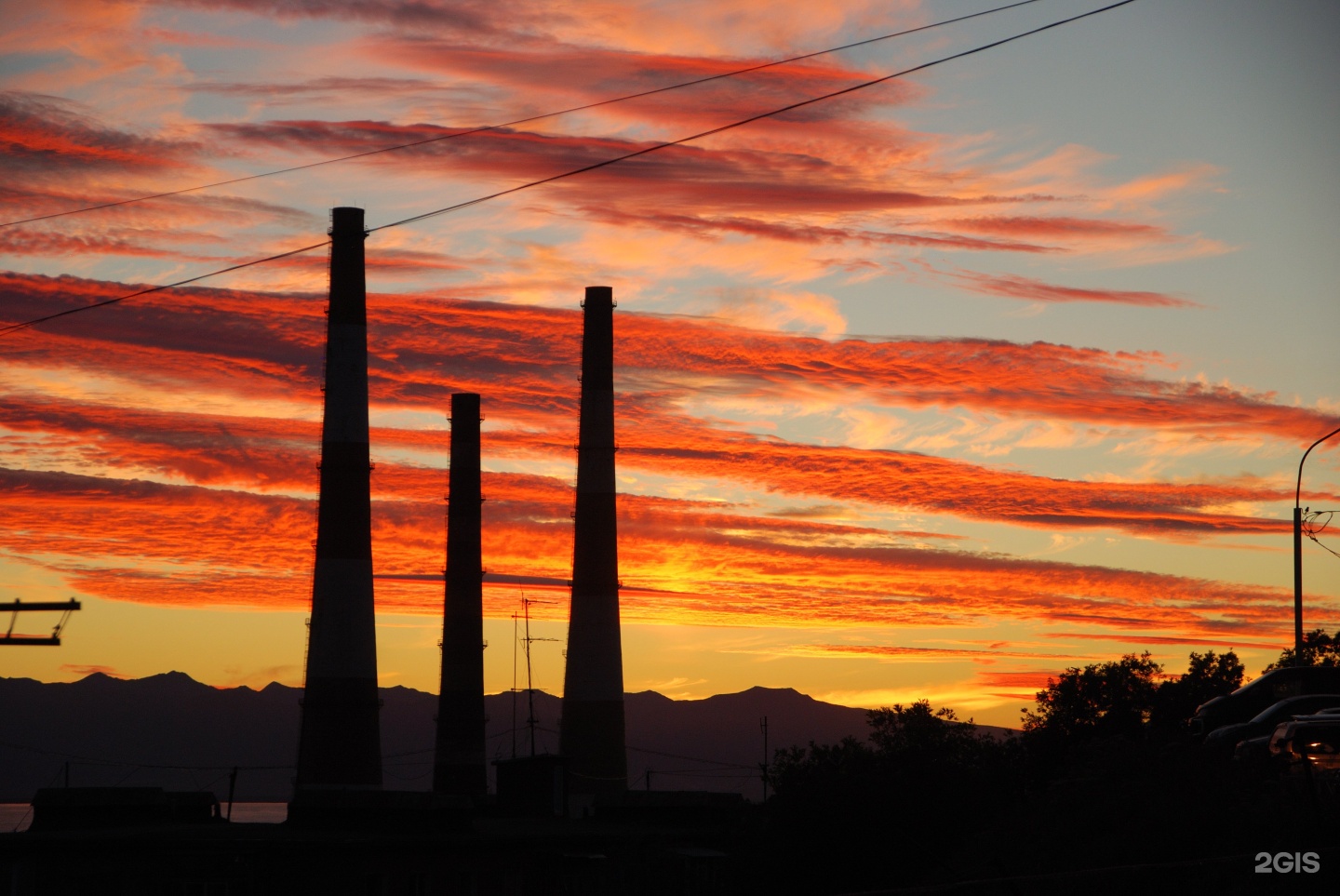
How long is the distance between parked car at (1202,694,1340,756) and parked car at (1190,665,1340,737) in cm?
414

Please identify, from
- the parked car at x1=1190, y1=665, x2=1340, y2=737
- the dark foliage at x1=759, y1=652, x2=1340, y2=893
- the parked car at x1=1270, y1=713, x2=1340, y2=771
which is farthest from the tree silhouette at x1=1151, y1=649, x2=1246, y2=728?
the parked car at x1=1270, y1=713, x2=1340, y2=771

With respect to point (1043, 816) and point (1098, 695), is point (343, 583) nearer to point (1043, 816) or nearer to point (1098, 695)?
point (1043, 816)

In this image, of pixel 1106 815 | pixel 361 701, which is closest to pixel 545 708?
pixel 361 701

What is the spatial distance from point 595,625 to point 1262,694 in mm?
20541

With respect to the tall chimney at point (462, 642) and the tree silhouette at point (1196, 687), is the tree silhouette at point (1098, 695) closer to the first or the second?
the tree silhouette at point (1196, 687)

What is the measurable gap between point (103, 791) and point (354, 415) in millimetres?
12201

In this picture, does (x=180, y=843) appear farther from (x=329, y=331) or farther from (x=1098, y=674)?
(x=1098, y=674)

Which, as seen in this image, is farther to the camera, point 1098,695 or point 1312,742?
point 1098,695

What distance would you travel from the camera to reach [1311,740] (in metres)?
25.4

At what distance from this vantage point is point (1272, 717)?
32438 millimetres

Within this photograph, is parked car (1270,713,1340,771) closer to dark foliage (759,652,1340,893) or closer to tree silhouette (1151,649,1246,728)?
dark foliage (759,652,1340,893)

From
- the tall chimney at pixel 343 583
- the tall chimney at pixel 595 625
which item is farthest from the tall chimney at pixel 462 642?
the tall chimney at pixel 343 583

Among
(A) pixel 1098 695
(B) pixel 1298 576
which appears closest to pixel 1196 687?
(A) pixel 1098 695

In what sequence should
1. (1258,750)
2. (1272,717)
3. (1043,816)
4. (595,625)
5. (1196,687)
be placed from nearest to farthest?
1. (1258,750)
2. (1043,816)
3. (1272,717)
4. (595,625)
5. (1196,687)
